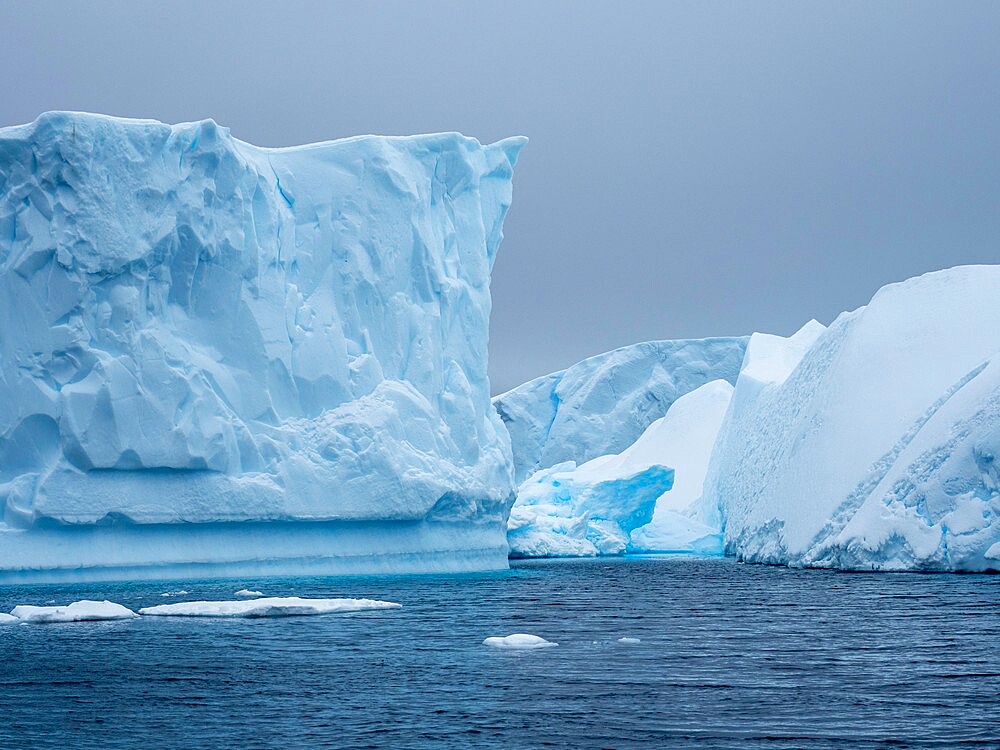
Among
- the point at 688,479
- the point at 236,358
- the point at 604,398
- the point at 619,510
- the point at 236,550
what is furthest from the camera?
the point at 604,398

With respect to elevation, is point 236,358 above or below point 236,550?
above

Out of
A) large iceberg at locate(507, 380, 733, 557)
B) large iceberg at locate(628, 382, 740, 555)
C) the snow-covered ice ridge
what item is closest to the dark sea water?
the snow-covered ice ridge

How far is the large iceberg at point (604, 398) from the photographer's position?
5525 centimetres

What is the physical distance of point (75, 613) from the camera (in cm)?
1517

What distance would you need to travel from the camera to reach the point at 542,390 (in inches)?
2279

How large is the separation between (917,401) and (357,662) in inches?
656

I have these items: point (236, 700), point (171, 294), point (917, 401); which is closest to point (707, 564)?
point (917, 401)

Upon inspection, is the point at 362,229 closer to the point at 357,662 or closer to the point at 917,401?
the point at 917,401

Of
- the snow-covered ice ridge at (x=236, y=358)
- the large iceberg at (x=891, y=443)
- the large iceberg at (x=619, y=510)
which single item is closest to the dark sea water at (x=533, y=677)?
the large iceberg at (x=891, y=443)

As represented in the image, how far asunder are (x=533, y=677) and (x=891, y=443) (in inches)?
618

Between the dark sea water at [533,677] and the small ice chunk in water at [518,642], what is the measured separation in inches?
7.0

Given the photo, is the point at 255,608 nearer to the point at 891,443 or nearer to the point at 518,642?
the point at 518,642

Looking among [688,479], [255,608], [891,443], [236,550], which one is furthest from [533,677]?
[688,479]

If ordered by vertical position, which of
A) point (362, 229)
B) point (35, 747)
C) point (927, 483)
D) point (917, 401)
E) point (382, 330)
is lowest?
point (35, 747)
